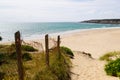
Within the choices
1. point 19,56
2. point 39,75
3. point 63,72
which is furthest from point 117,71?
point 19,56

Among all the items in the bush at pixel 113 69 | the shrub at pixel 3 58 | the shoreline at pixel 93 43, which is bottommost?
the shoreline at pixel 93 43

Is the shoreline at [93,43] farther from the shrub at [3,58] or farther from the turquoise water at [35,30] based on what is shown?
the turquoise water at [35,30]

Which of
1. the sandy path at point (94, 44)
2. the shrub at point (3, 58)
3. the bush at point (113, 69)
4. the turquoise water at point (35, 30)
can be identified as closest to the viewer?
the bush at point (113, 69)

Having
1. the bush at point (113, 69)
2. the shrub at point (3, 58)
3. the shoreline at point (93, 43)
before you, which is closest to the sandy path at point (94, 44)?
the shoreline at point (93, 43)

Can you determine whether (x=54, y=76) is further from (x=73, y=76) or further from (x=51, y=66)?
(x=73, y=76)

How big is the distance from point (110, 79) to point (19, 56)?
6.02 meters

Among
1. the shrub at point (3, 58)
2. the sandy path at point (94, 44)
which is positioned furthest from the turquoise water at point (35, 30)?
the shrub at point (3, 58)

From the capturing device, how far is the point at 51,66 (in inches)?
472

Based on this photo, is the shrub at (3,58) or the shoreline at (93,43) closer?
the shrub at (3,58)

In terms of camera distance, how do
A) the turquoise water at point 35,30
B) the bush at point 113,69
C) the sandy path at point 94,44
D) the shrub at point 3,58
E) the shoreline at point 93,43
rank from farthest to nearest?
the turquoise water at point 35,30
the shoreline at point 93,43
the sandy path at point 94,44
the shrub at point 3,58
the bush at point 113,69

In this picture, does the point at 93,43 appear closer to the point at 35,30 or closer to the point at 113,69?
the point at 113,69

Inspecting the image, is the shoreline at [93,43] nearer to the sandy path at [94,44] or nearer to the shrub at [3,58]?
the sandy path at [94,44]

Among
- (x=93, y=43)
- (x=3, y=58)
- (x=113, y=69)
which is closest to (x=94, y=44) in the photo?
(x=93, y=43)

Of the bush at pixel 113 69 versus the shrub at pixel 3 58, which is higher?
the shrub at pixel 3 58
